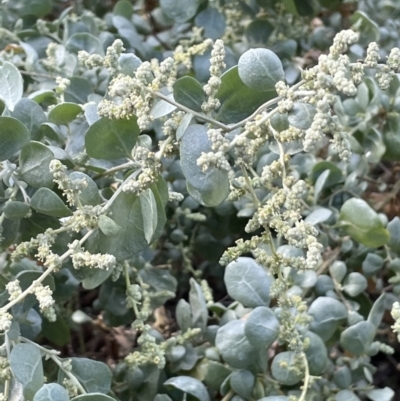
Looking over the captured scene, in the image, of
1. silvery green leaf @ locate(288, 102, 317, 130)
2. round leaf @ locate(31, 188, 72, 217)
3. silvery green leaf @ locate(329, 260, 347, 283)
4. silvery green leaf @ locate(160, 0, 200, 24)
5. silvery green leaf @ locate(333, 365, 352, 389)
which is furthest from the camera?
silvery green leaf @ locate(160, 0, 200, 24)

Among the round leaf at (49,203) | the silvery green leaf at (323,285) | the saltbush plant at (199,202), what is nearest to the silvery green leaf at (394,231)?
the saltbush plant at (199,202)

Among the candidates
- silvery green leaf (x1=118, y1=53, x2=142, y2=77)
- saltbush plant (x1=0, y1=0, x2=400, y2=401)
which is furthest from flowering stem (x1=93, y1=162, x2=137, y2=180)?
silvery green leaf (x1=118, y1=53, x2=142, y2=77)

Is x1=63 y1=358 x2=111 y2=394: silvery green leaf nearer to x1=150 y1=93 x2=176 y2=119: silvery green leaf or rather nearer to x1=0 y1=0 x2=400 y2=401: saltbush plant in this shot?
x1=0 y1=0 x2=400 y2=401: saltbush plant

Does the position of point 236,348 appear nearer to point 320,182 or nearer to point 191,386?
point 191,386

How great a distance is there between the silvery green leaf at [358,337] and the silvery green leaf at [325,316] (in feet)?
0.07

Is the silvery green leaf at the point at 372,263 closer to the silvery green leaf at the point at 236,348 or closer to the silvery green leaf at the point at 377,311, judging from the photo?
the silvery green leaf at the point at 377,311

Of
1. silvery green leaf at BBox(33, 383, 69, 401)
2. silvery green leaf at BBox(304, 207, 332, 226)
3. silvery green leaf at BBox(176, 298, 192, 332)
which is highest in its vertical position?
silvery green leaf at BBox(33, 383, 69, 401)

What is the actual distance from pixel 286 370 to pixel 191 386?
0.45 ft

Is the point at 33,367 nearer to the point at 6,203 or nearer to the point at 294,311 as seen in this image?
the point at 6,203

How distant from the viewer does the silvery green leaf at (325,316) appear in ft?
2.90

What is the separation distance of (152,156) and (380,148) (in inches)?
23.7

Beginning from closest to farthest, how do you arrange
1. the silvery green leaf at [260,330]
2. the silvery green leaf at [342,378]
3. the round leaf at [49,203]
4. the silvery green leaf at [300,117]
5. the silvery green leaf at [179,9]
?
1. the silvery green leaf at [300,117]
2. the round leaf at [49,203]
3. the silvery green leaf at [260,330]
4. the silvery green leaf at [342,378]
5. the silvery green leaf at [179,9]

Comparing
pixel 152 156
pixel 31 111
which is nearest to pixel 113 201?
pixel 152 156

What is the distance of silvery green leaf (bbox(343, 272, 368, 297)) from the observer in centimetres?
99
